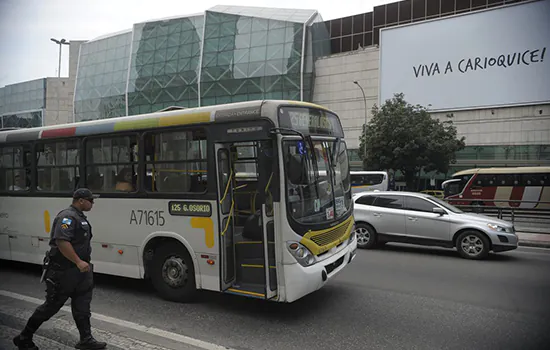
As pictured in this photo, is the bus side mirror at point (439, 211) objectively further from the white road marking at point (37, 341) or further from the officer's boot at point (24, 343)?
the officer's boot at point (24, 343)

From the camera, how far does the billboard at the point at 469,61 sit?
38.8 m

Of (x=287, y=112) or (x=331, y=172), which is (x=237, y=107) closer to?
(x=287, y=112)

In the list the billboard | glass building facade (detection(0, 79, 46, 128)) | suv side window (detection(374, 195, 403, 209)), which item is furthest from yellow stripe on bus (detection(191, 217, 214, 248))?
glass building facade (detection(0, 79, 46, 128))

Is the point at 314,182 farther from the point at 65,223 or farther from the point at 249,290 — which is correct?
the point at 65,223

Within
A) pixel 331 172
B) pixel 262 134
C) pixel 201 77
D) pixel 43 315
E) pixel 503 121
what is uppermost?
pixel 201 77

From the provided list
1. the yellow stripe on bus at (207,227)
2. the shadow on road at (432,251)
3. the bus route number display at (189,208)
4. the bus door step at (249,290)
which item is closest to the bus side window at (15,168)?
the bus route number display at (189,208)

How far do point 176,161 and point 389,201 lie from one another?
6.52 metres

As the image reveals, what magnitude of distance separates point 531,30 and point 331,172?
4068 cm

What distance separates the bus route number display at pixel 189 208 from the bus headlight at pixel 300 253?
1.27m

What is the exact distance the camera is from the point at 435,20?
43.8 m

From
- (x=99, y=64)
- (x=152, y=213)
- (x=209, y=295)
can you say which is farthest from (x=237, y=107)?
(x=99, y=64)

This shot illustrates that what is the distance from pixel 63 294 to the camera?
4.18 meters

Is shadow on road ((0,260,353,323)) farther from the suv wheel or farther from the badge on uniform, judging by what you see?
the suv wheel

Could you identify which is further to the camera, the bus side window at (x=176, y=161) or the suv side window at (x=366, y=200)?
the suv side window at (x=366, y=200)
